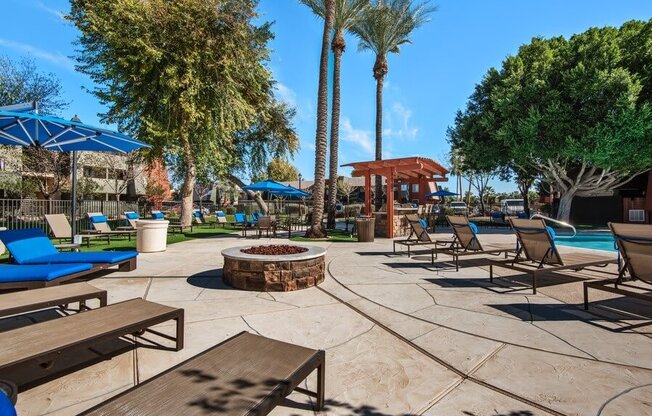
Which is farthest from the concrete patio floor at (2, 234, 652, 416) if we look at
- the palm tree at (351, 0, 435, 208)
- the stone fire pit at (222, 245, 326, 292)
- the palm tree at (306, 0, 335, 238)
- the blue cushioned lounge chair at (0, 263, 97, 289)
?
the palm tree at (351, 0, 435, 208)

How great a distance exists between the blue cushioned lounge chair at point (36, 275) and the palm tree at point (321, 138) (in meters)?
9.64

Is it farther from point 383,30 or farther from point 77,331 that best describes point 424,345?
point 383,30

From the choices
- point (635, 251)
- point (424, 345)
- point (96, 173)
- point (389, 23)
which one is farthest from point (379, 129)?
point (96, 173)

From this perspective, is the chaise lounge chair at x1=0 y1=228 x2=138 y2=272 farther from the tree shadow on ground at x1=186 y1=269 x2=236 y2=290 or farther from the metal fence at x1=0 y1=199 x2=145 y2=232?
the metal fence at x1=0 y1=199 x2=145 y2=232

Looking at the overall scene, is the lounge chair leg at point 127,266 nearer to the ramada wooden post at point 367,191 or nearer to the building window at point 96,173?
the ramada wooden post at point 367,191

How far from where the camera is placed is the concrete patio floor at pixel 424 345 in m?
Answer: 2.31

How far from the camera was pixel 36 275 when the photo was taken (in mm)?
3764

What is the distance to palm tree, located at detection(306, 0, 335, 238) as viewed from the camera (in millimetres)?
13398

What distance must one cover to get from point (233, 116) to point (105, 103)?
6.07 m

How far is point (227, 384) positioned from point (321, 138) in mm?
12532

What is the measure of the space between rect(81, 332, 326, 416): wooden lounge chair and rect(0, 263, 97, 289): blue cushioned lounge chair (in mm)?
2930

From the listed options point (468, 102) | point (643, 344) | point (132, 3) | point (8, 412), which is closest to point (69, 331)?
point (8, 412)

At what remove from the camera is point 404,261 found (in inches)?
314

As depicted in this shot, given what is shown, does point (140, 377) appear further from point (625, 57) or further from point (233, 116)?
point (625, 57)
